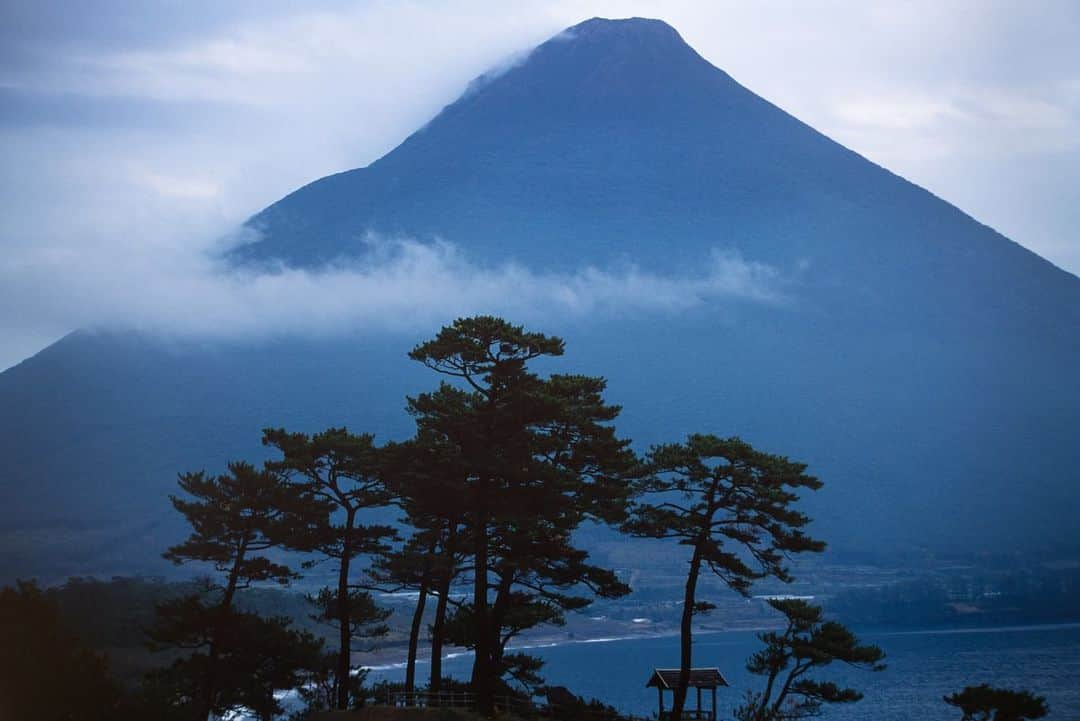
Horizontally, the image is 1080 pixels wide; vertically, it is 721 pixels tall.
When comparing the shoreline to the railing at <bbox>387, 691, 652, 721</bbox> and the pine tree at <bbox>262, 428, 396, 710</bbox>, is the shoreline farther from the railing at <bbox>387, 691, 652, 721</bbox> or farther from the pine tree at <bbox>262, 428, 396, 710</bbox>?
the railing at <bbox>387, 691, 652, 721</bbox>

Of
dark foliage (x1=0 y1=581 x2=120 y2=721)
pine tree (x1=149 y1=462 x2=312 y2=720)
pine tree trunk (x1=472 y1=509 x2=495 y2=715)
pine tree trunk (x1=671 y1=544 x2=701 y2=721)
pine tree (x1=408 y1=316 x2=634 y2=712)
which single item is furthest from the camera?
pine tree (x1=149 y1=462 x2=312 y2=720)

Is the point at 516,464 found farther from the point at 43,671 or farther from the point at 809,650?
the point at 43,671

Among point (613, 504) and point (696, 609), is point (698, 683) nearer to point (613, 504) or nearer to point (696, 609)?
point (696, 609)

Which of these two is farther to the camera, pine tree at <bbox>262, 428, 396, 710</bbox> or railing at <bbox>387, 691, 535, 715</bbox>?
pine tree at <bbox>262, 428, 396, 710</bbox>

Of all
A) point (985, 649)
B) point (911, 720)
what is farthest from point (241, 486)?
point (985, 649)

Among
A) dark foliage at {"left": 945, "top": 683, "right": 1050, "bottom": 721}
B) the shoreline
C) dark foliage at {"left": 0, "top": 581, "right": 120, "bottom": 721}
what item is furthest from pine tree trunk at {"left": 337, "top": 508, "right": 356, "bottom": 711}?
the shoreline

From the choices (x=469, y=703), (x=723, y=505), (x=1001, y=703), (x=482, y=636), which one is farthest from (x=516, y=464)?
(x=1001, y=703)

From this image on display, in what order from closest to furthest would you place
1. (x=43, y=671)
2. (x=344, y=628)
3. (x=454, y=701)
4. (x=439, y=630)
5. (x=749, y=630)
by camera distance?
(x=43, y=671) → (x=454, y=701) → (x=439, y=630) → (x=344, y=628) → (x=749, y=630)

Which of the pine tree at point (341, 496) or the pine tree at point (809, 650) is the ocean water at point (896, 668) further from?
the pine tree at point (341, 496)
